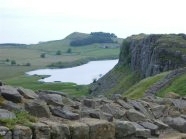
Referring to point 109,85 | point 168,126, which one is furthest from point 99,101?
point 109,85

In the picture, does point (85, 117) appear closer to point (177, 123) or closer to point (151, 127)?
point (151, 127)

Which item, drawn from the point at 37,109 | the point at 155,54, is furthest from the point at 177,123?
the point at 155,54

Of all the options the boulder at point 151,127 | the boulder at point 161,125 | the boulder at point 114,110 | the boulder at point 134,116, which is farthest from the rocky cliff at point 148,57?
the boulder at point 151,127

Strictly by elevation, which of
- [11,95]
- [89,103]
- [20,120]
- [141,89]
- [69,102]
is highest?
[11,95]

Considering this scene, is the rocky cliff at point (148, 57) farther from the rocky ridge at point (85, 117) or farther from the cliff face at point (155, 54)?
the rocky ridge at point (85, 117)

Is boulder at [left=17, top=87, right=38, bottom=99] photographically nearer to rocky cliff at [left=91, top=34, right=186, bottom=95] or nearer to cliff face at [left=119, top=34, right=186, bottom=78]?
rocky cliff at [left=91, top=34, right=186, bottom=95]

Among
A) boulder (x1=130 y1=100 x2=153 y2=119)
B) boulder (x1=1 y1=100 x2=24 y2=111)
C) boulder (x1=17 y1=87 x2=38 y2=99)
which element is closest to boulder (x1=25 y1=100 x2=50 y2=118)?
boulder (x1=1 y1=100 x2=24 y2=111)

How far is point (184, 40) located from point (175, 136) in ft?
410

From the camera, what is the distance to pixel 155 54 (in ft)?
431

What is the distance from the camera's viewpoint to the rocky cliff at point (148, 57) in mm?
122875

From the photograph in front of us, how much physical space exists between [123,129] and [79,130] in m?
2.96

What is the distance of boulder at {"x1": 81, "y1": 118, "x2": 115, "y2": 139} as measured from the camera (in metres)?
19.5

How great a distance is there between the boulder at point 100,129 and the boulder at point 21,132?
3437 mm

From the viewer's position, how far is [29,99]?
67.9 feet
